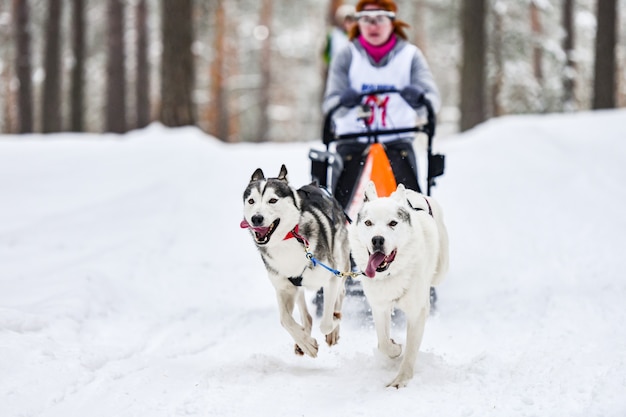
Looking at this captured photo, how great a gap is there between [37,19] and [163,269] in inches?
798

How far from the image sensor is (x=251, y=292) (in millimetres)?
6398

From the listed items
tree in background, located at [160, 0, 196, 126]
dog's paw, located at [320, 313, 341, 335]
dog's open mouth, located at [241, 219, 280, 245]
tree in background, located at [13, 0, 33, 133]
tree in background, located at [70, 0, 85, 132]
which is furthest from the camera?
tree in background, located at [13, 0, 33, 133]

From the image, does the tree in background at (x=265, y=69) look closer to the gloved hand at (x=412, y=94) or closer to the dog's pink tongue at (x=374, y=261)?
the gloved hand at (x=412, y=94)

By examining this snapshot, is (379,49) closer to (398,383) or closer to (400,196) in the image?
(400,196)

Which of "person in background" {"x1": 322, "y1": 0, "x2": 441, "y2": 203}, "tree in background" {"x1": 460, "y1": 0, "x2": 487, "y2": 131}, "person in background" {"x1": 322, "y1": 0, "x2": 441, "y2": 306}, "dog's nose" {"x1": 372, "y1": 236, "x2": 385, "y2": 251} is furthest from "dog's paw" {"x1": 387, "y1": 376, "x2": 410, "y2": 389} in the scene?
"tree in background" {"x1": 460, "y1": 0, "x2": 487, "y2": 131}

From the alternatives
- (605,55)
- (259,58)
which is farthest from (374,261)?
(259,58)

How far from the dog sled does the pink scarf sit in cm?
34

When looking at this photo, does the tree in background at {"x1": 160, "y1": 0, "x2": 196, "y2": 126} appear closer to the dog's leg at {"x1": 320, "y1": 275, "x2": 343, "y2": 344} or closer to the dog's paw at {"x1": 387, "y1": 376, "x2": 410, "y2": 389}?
the dog's leg at {"x1": 320, "y1": 275, "x2": 343, "y2": 344}

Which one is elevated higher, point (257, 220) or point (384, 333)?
point (257, 220)

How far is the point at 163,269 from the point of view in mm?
6684

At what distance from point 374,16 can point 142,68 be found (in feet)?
67.9

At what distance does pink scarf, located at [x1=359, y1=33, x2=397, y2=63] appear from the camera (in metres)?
5.15

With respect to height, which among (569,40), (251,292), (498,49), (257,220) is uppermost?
(569,40)

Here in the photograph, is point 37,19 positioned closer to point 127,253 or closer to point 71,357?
point 127,253
